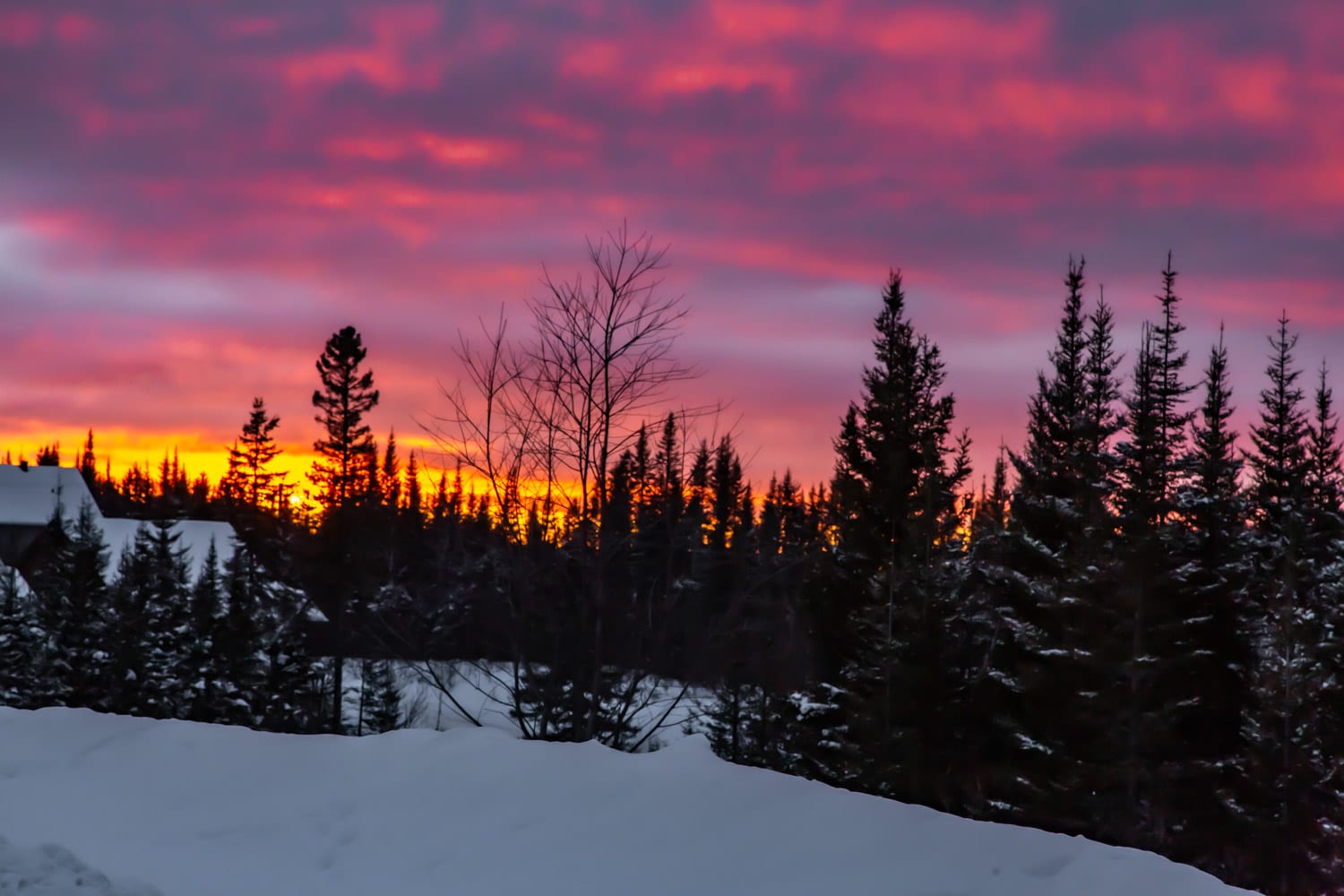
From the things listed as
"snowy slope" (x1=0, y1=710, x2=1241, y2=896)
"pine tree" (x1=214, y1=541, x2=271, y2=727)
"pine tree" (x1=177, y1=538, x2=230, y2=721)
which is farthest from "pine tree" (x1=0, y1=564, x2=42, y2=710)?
"snowy slope" (x1=0, y1=710, x2=1241, y2=896)

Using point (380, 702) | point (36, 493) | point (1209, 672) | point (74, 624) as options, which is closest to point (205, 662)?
point (74, 624)

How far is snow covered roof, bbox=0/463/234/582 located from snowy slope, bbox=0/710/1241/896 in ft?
140

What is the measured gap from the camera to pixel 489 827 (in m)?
7.88

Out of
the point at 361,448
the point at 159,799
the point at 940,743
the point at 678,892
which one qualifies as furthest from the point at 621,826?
the point at 361,448

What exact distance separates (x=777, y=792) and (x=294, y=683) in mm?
35485

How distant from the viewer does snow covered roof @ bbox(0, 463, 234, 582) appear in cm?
5175

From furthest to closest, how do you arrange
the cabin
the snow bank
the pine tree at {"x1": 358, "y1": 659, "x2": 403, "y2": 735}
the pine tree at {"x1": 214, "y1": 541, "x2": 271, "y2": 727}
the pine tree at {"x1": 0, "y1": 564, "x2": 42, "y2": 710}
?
the cabin, the pine tree at {"x1": 214, "y1": 541, "x2": 271, "y2": 727}, the pine tree at {"x1": 0, "y1": 564, "x2": 42, "y2": 710}, the pine tree at {"x1": 358, "y1": 659, "x2": 403, "y2": 735}, the snow bank

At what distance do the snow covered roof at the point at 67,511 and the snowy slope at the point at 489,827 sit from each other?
42.6 m

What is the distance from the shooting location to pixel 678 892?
22.4 feet

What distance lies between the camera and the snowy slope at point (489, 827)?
6.82 metres

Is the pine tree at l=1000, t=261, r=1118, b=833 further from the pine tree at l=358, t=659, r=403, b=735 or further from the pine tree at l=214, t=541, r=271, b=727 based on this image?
the pine tree at l=214, t=541, r=271, b=727

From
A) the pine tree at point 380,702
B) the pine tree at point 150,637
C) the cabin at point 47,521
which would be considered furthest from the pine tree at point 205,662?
the cabin at point 47,521

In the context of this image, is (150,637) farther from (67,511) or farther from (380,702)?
(67,511)

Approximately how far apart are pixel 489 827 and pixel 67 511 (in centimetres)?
5749
